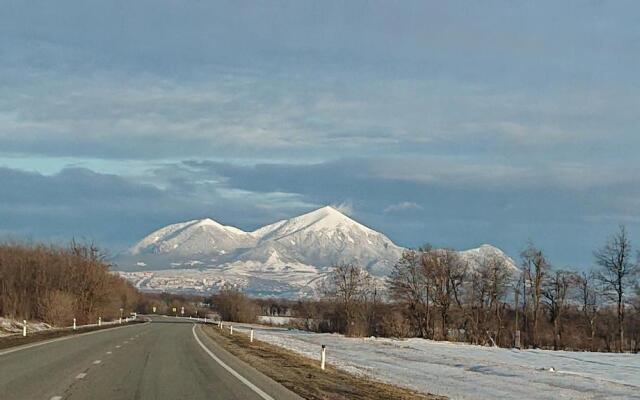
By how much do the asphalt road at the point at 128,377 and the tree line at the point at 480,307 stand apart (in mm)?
64133

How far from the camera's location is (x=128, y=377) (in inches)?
888

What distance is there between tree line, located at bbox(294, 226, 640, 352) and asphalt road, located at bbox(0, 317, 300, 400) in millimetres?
64133

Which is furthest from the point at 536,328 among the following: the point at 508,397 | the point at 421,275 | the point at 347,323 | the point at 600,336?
the point at 508,397

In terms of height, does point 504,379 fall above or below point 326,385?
below

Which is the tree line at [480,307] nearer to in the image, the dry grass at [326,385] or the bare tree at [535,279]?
the bare tree at [535,279]

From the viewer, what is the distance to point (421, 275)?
10206cm

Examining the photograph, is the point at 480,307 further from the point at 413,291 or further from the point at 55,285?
the point at 55,285

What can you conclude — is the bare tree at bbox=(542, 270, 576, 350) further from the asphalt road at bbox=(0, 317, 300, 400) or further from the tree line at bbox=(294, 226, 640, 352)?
the asphalt road at bbox=(0, 317, 300, 400)

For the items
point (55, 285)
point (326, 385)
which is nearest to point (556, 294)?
point (55, 285)

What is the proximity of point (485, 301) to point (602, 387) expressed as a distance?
233 ft

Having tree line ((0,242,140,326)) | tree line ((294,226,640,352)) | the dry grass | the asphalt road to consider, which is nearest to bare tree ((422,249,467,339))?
tree line ((294,226,640,352))

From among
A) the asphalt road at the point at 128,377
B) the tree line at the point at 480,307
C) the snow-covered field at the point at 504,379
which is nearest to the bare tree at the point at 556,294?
the tree line at the point at 480,307

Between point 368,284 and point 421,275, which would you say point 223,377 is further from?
point 368,284

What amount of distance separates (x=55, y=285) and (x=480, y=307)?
5392 centimetres
